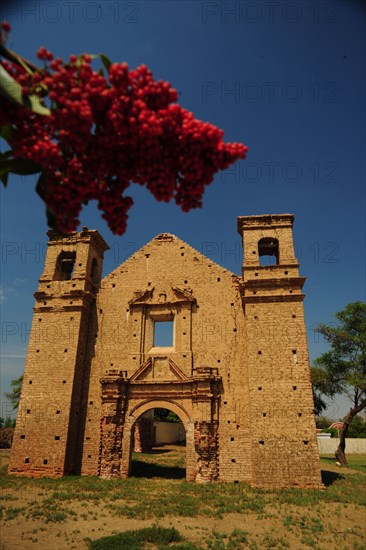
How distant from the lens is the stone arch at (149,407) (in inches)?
583

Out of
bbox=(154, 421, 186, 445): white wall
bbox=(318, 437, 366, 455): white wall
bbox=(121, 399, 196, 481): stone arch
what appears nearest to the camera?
bbox=(121, 399, 196, 481): stone arch

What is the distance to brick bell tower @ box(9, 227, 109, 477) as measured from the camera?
51.0 feet

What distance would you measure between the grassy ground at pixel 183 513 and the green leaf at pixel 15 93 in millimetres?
8269

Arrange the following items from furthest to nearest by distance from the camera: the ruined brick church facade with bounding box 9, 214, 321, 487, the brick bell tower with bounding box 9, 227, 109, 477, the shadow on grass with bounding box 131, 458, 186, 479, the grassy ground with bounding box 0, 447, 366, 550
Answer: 1. the shadow on grass with bounding box 131, 458, 186, 479
2. the brick bell tower with bounding box 9, 227, 109, 477
3. the ruined brick church facade with bounding box 9, 214, 321, 487
4. the grassy ground with bounding box 0, 447, 366, 550

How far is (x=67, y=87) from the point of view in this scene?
3076 mm

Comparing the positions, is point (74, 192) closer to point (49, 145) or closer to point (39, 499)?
point (49, 145)

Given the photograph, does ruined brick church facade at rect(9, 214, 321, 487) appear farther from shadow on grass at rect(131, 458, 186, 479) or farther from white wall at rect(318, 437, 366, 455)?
white wall at rect(318, 437, 366, 455)

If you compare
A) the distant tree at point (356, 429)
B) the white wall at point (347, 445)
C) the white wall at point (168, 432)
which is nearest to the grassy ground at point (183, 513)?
the white wall at point (168, 432)

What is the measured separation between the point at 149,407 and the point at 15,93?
49.3 ft

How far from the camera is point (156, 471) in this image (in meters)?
17.2

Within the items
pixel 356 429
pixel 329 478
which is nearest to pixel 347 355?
pixel 329 478

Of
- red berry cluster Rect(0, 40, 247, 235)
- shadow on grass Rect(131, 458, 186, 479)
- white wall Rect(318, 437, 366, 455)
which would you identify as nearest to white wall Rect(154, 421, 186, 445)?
white wall Rect(318, 437, 366, 455)

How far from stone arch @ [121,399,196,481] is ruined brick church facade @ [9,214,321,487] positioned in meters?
0.04

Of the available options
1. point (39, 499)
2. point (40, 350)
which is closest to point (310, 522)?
point (39, 499)
